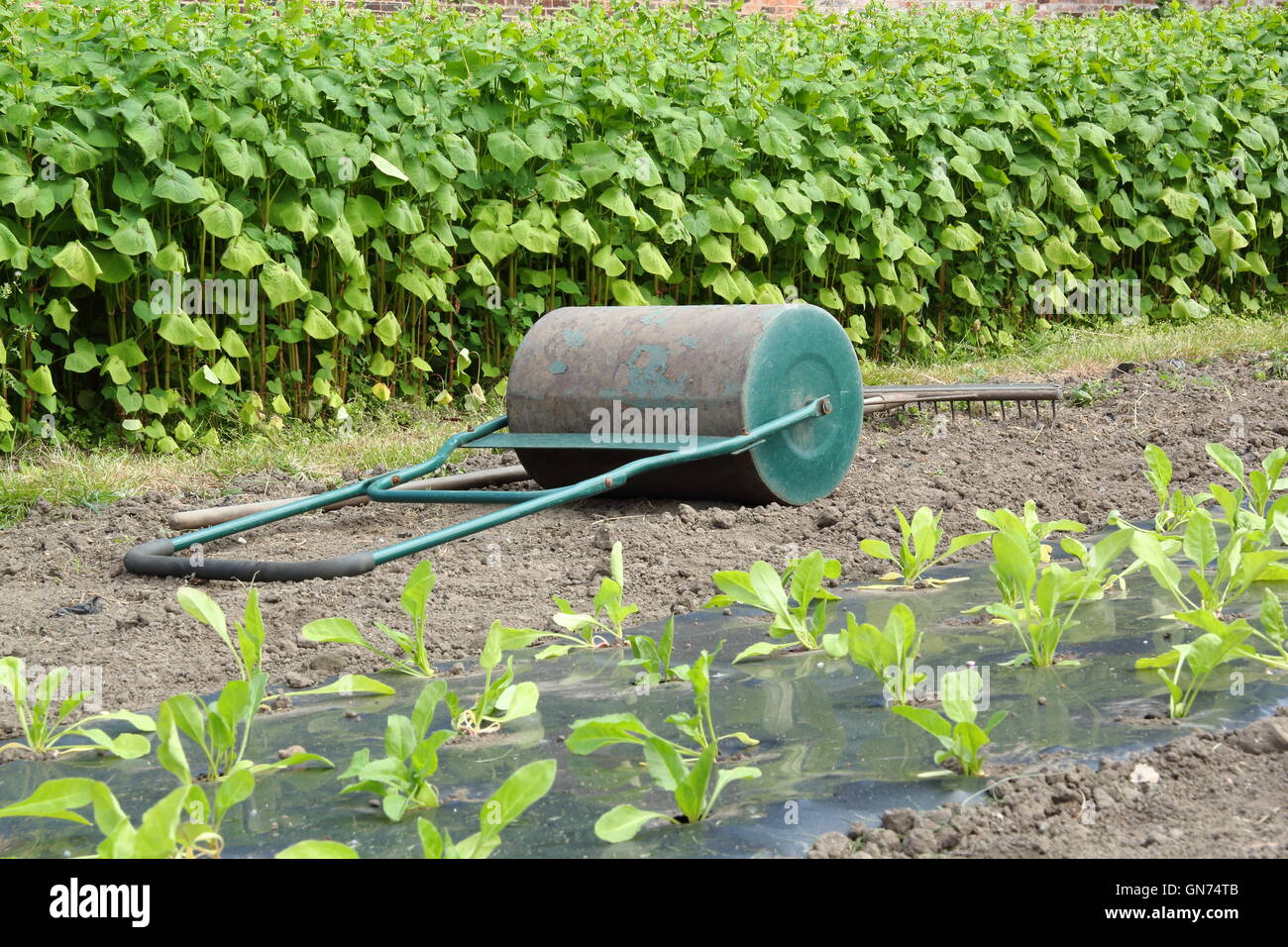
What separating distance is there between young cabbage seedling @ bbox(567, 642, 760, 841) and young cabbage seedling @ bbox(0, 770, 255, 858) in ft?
1.55

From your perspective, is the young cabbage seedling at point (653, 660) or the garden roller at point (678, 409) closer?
the young cabbage seedling at point (653, 660)

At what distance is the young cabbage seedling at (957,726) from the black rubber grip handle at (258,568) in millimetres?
1714

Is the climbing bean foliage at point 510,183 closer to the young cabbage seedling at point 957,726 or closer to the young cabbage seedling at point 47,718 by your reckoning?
the young cabbage seedling at point 47,718

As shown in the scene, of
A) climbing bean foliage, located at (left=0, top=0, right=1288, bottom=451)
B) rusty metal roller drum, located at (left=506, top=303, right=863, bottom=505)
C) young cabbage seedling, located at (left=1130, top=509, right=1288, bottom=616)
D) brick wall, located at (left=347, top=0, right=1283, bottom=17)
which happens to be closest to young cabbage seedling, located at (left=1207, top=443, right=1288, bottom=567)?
young cabbage seedling, located at (left=1130, top=509, right=1288, bottom=616)

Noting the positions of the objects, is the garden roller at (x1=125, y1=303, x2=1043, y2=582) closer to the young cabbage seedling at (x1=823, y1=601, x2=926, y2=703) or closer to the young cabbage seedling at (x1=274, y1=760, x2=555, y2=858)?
the young cabbage seedling at (x1=823, y1=601, x2=926, y2=703)

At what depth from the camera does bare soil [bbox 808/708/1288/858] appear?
1.70 m

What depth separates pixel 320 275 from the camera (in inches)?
227

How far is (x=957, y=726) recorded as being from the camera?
6.30ft

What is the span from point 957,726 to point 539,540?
7.02ft

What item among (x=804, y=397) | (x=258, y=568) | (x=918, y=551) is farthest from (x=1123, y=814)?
(x=804, y=397)

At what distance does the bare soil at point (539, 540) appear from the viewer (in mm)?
2959

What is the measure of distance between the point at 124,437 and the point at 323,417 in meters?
0.87

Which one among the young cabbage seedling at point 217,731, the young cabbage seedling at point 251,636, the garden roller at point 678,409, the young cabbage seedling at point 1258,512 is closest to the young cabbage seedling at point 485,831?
the young cabbage seedling at point 217,731

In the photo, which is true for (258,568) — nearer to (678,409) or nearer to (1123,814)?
(678,409)
